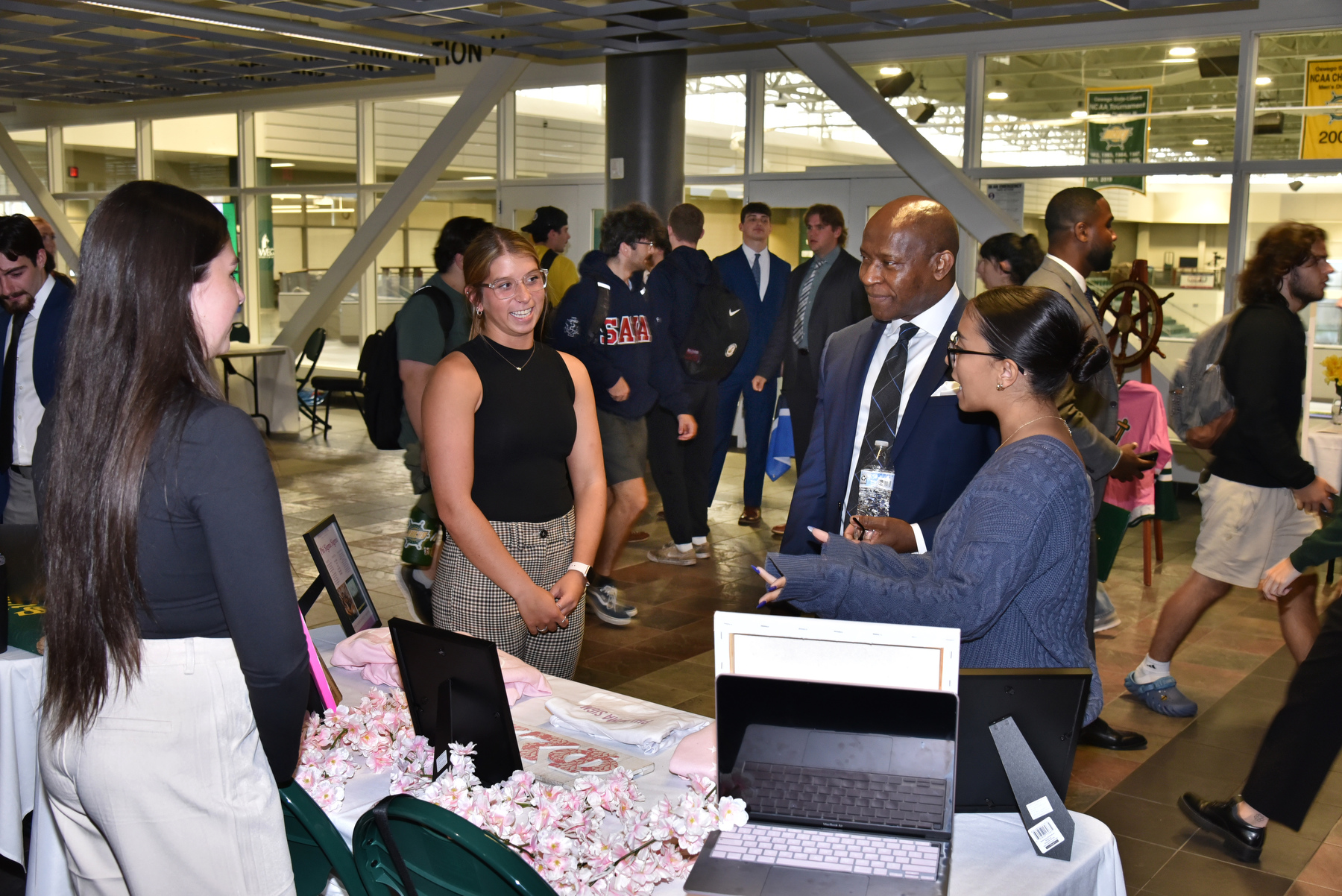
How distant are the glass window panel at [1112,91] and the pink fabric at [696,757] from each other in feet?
24.1

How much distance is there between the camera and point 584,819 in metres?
1.67

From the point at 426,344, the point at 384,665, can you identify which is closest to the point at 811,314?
the point at 426,344

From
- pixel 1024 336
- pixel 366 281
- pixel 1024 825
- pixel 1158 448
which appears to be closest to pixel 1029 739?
pixel 1024 825

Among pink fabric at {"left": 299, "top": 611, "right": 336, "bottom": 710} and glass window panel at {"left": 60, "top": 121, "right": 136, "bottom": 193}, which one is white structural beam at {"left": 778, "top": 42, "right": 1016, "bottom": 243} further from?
glass window panel at {"left": 60, "top": 121, "right": 136, "bottom": 193}

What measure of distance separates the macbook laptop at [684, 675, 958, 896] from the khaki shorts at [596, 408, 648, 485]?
11.6 feet

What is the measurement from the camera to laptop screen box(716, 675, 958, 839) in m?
1.59

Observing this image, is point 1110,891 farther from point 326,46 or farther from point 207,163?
point 207,163

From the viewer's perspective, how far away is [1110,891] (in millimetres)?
1776

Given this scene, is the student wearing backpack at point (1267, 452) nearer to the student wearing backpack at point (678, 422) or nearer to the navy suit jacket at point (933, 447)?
the navy suit jacket at point (933, 447)

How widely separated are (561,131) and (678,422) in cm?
618

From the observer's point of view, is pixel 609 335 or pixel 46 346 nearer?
pixel 46 346

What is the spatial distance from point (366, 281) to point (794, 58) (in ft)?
19.8

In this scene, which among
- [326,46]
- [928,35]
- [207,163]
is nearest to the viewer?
[928,35]

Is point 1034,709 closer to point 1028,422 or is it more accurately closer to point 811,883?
point 811,883
